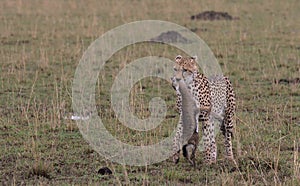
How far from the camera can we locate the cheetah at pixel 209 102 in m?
5.71

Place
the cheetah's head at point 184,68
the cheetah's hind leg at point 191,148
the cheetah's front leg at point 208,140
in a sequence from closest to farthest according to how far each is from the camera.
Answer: the cheetah's head at point 184,68 → the cheetah's hind leg at point 191,148 → the cheetah's front leg at point 208,140

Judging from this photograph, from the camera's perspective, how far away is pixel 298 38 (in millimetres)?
14445

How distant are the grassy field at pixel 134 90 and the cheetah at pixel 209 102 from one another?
16cm

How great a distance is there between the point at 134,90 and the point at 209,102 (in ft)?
12.5

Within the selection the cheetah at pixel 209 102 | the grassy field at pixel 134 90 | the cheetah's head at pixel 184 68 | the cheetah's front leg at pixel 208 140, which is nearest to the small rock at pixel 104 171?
the grassy field at pixel 134 90

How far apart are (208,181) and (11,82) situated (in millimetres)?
5532

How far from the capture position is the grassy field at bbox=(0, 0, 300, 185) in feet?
19.4

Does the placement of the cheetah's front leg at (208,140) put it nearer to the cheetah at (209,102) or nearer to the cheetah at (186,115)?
the cheetah at (209,102)

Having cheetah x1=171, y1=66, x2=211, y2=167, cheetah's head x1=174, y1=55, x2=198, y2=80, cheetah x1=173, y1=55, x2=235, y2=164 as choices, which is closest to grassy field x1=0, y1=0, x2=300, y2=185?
cheetah x1=173, y1=55, x2=235, y2=164

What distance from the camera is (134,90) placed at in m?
9.69

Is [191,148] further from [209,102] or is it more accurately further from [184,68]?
[184,68]

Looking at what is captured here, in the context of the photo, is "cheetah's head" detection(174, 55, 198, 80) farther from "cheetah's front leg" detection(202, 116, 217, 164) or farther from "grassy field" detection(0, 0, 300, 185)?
"grassy field" detection(0, 0, 300, 185)

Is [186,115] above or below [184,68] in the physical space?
below

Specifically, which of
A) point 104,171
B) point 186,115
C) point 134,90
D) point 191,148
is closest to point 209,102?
point 186,115
